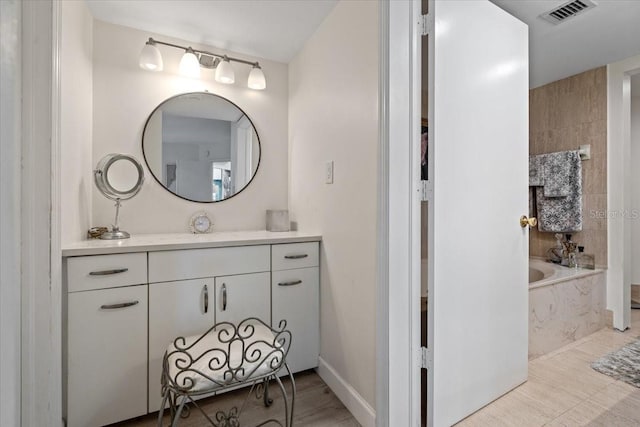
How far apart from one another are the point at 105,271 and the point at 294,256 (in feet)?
3.13

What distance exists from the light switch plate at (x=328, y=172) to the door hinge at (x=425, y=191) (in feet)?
1.86

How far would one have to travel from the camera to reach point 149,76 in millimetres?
1934

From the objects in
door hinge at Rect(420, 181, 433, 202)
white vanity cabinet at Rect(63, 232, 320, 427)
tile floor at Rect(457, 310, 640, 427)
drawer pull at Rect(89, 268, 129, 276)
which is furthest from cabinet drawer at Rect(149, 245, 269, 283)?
tile floor at Rect(457, 310, 640, 427)

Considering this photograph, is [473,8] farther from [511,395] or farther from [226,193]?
[511,395]

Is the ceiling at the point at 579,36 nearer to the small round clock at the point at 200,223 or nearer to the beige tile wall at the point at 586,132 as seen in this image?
the beige tile wall at the point at 586,132

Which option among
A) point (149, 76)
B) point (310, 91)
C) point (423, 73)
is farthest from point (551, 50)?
point (149, 76)

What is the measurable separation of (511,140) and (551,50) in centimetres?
134

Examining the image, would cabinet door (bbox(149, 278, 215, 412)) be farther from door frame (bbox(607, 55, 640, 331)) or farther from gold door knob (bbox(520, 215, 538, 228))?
door frame (bbox(607, 55, 640, 331))

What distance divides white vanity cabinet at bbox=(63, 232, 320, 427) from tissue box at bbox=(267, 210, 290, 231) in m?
0.34

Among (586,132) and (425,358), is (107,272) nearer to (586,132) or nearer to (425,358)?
(425,358)

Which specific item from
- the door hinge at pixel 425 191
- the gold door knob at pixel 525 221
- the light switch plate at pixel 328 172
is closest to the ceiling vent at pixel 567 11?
A: the gold door knob at pixel 525 221

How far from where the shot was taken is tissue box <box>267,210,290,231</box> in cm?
212

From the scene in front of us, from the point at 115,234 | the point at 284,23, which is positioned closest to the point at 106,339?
the point at 115,234

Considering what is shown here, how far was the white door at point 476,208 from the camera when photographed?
130cm
